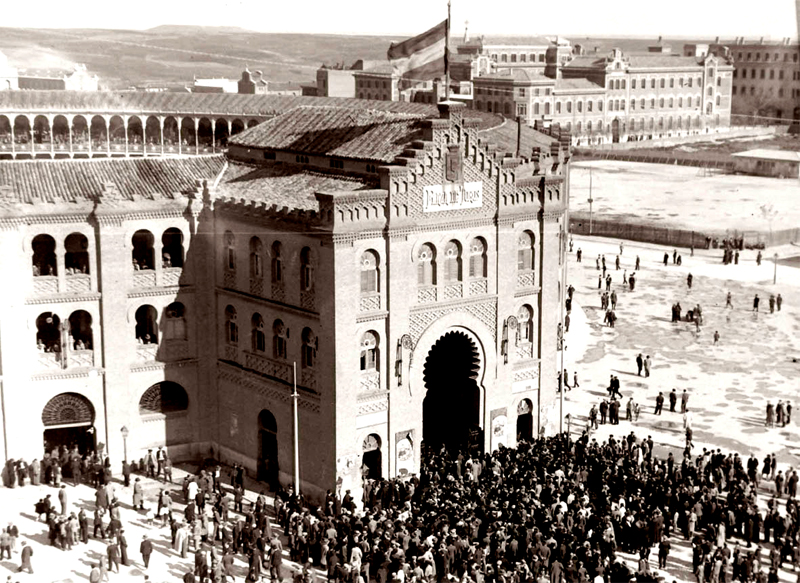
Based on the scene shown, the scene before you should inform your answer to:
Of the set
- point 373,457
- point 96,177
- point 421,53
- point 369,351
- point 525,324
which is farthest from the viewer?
point 421,53

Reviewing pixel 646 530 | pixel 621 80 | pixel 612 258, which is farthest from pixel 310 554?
pixel 621 80

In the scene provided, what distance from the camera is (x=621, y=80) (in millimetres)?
169625

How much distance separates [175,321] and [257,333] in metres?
3.87

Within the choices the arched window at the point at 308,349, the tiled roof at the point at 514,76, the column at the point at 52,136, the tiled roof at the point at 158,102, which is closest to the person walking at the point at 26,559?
the arched window at the point at 308,349

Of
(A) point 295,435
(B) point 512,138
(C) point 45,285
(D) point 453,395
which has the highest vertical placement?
(B) point 512,138

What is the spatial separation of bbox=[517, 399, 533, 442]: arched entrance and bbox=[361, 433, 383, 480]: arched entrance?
734 centimetres

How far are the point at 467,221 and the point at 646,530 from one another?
1422cm

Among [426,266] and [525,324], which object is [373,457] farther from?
[525,324]

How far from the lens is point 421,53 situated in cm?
5084

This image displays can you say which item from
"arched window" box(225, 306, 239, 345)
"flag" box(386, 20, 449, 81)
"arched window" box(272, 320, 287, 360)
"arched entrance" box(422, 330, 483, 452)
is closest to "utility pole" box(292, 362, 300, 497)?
"arched window" box(272, 320, 287, 360)

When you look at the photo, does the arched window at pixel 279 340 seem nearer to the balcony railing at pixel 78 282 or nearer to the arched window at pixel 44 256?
the balcony railing at pixel 78 282

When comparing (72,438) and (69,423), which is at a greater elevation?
(69,423)

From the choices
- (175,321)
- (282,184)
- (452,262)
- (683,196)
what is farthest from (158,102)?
(683,196)

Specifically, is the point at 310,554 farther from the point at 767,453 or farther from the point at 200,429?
the point at 767,453
